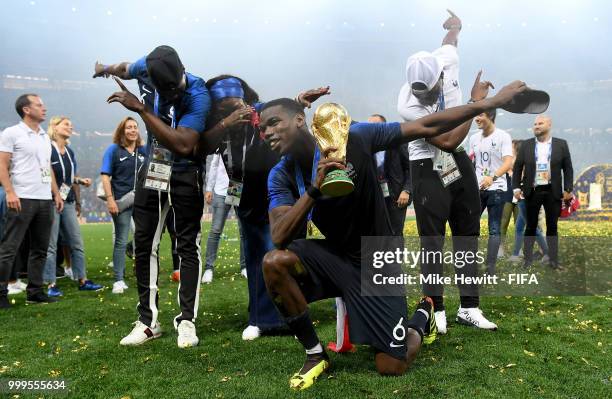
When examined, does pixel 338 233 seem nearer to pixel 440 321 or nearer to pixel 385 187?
pixel 440 321

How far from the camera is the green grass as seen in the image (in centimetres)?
254

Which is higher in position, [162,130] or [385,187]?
[162,130]

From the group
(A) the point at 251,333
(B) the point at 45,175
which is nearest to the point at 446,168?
(A) the point at 251,333

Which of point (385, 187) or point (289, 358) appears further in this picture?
point (385, 187)

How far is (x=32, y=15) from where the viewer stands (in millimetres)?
46938

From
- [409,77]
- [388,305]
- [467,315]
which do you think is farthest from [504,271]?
[388,305]

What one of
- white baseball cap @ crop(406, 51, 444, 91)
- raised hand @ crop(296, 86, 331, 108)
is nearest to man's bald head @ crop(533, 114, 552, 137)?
white baseball cap @ crop(406, 51, 444, 91)

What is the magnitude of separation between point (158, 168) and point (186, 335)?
3.83ft

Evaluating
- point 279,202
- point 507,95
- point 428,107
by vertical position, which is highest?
point 428,107

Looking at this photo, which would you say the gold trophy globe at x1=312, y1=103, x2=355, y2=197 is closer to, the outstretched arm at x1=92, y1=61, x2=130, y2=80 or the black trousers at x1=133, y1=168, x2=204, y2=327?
the black trousers at x1=133, y1=168, x2=204, y2=327

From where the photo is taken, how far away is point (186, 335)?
11.3 feet

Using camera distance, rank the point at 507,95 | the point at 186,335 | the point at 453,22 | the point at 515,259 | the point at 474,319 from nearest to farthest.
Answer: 1. the point at 507,95
2. the point at 186,335
3. the point at 474,319
4. the point at 453,22
5. the point at 515,259

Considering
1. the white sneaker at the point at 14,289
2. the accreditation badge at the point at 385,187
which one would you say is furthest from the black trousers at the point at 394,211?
the white sneaker at the point at 14,289

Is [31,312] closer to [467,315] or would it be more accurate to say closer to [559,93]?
[467,315]
